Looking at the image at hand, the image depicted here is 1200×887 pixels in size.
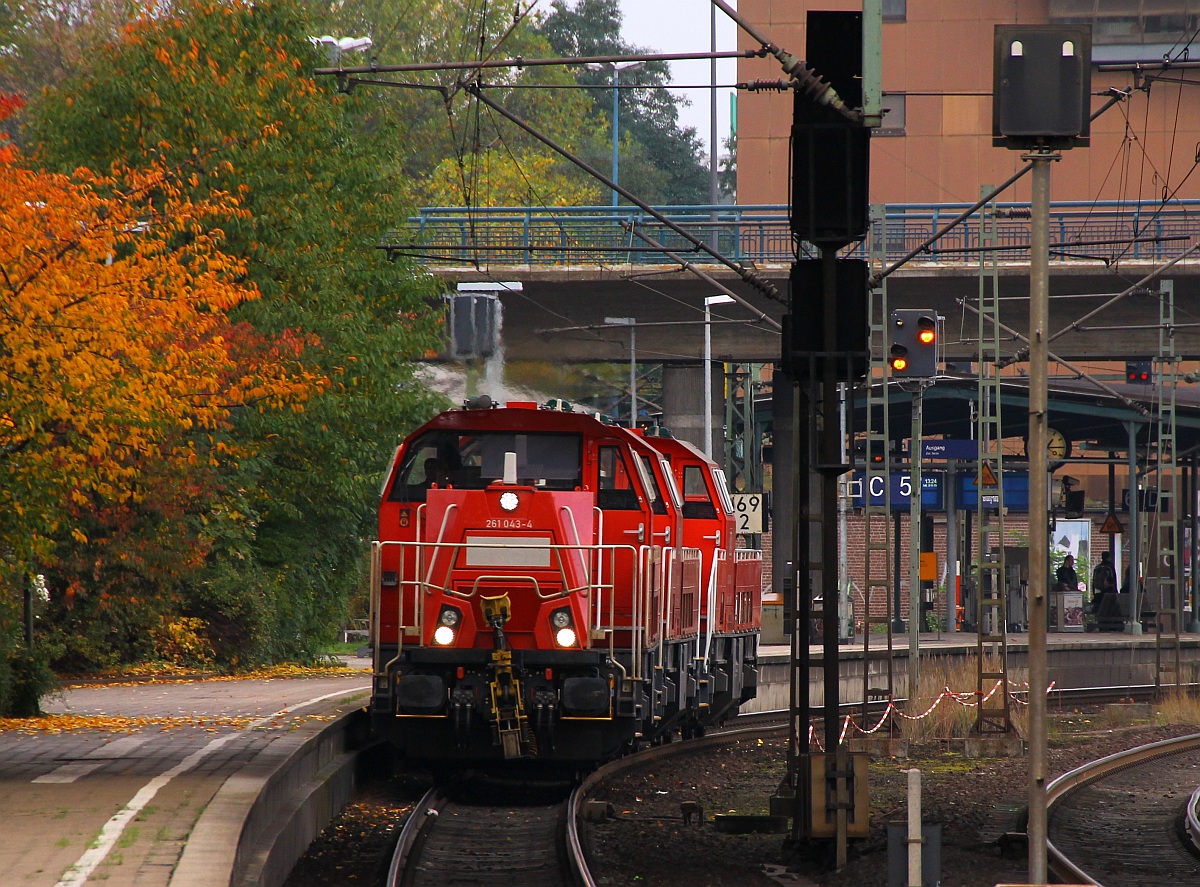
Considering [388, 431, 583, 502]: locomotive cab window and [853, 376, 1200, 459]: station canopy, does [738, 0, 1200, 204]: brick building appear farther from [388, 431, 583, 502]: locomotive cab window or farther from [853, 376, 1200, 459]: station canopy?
[388, 431, 583, 502]: locomotive cab window

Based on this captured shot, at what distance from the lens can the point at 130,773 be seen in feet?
41.2

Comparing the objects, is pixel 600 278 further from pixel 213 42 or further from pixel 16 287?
pixel 16 287

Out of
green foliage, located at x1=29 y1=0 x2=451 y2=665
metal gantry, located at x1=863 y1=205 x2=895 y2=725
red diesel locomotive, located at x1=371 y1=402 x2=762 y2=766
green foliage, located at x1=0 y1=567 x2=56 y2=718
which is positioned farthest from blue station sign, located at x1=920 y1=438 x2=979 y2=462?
green foliage, located at x1=0 y1=567 x2=56 y2=718

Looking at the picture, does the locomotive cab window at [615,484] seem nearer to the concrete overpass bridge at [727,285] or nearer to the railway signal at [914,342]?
the railway signal at [914,342]

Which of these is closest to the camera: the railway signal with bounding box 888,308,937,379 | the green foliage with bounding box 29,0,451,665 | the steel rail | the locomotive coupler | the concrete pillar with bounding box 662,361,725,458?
the steel rail

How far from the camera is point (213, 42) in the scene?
89.5ft

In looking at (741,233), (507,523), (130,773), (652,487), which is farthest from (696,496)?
(741,233)

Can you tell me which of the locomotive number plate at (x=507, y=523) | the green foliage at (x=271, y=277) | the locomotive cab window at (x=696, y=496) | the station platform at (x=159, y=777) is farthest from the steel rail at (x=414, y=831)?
the green foliage at (x=271, y=277)

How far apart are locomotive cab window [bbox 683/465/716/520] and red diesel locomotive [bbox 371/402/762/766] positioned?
2162 mm

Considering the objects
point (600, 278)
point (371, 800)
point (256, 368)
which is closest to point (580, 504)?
point (371, 800)

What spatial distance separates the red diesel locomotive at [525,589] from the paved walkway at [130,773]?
4.55 feet

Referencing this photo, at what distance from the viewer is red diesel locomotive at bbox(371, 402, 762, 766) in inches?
540

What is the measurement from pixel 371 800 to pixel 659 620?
334cm

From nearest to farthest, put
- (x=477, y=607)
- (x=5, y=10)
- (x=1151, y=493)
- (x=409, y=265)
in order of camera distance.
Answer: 1. (x=477, y=607)
2. (x=409, y=265)
3. (x=1151, y=493)
4. (x=5, y=10)
